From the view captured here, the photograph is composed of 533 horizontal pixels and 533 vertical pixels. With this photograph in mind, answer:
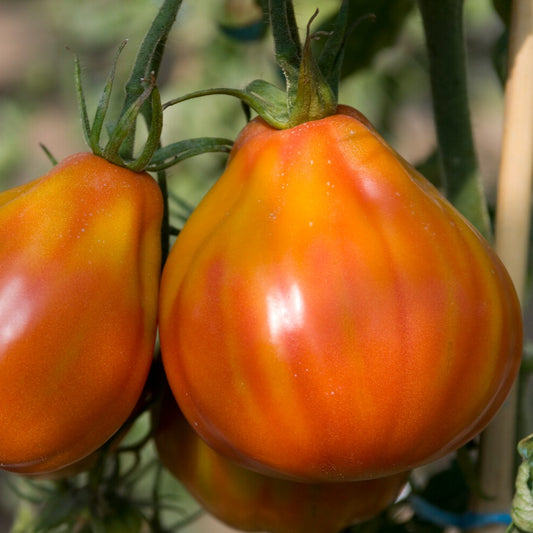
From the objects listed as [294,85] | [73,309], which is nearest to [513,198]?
[294,85]

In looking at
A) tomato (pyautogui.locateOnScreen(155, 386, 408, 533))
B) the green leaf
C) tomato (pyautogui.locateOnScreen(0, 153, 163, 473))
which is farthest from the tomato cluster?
the green leaf

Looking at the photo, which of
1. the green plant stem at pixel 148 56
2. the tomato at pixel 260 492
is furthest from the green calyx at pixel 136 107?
the tomato at pixel 260 492

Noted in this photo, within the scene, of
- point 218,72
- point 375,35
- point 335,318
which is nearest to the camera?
point 335,318

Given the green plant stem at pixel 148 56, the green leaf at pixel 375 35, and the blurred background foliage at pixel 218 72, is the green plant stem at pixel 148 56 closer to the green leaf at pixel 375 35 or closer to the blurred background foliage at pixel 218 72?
the blurred background foliage at pixel 218 72

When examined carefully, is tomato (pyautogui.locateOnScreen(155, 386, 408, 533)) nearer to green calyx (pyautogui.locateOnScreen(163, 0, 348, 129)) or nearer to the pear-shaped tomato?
the pear-shaped tomato

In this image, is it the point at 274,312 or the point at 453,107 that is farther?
the point at 453,107

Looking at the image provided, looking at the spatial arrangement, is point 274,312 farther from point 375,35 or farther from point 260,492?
point 375,35
